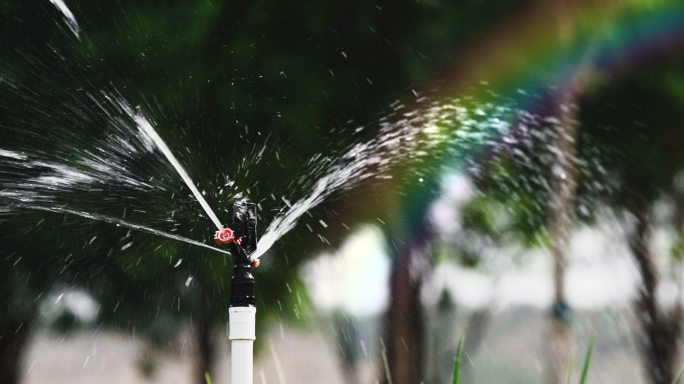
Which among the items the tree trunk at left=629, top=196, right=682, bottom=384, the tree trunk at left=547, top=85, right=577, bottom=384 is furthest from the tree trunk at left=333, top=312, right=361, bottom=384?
the tree trunk at left=629, top=196, right=682, bottom=384

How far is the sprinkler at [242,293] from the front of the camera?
3.11m

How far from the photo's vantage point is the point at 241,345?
312 cm

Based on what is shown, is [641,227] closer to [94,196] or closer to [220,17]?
[220,17]

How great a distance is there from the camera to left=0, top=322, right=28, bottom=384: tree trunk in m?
11.2

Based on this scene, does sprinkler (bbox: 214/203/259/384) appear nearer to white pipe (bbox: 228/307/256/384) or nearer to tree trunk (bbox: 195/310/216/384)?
white pipe (bbox: 228/307/256/384)

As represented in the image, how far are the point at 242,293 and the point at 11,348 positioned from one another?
937 cm

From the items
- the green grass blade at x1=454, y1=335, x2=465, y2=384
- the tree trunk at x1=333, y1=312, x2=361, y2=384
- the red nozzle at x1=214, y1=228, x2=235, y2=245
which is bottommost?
the green grass blade at x1=454, y1=335, x2=465, y2=384

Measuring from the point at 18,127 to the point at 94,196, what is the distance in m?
1.47

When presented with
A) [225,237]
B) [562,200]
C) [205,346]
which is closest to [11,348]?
[205,346]

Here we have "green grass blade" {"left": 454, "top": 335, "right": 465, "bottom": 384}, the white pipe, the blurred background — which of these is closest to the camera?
"green grass blade" {"left": 454, "top": 335, "right": 465, "bottom": 384}

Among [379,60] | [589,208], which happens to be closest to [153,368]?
[379,60]

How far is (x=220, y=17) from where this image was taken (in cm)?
998

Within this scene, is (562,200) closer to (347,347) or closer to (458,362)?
(347,347)

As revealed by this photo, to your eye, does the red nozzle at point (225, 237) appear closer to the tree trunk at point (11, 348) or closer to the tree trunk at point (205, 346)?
the tree trunk at point (11, 348)
